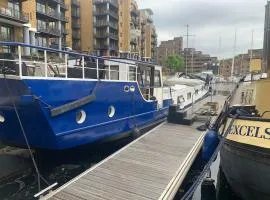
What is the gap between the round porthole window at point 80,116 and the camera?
8.27 meters

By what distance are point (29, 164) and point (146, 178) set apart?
178 inches

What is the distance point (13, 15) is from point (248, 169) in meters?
28.2

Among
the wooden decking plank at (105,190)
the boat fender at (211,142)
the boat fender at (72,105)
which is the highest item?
the boat fender at (72,105)

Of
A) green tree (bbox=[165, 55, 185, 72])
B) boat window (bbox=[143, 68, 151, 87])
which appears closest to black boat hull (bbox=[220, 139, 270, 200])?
boat window (bbox=[143, 68, 151, 87])

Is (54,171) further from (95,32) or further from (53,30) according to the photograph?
(95,32)

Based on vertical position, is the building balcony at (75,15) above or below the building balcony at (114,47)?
above

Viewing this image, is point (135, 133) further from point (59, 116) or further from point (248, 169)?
point (248, 169)

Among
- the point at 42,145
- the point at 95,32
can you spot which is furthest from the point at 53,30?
the point at 42,145

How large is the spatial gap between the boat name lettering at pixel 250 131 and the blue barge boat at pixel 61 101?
4.05 meters

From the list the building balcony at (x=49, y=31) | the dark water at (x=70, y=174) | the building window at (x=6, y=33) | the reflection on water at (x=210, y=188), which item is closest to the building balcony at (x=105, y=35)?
the building balcony at (x=49, y=31)

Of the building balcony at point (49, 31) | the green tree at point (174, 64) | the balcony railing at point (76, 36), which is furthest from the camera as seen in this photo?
the green tree at point (174, 64)

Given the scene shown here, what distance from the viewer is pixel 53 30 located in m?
40.0

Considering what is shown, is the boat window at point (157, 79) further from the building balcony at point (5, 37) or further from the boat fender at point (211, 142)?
the building balcony at point (5, 37)

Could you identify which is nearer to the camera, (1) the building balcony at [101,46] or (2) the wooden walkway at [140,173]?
(2) the wooden walkway at [140,173]
